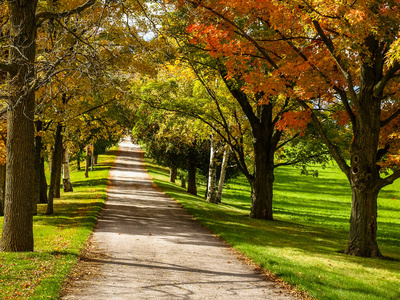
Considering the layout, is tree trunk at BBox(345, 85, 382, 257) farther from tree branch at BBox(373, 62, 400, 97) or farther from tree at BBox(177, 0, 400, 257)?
tree branch at BBox(373, 62, 400, 97)

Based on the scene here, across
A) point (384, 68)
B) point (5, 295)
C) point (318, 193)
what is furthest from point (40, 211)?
point (318, 193)

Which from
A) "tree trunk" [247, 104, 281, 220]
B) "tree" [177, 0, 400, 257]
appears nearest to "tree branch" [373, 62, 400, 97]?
"tree" [177, 0, 400, 257]

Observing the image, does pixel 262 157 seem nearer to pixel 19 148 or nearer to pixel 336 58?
pixel 336 58

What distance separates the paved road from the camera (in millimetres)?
6871

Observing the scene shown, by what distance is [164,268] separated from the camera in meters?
8.51

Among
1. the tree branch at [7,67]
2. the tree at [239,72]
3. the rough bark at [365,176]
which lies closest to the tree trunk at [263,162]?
the tree at [239,72]

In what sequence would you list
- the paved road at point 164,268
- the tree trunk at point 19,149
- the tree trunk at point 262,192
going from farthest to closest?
1. the tree trunk at point 262,192
2. the tree trunk at point 19,149
3. the paved road at point 164,268

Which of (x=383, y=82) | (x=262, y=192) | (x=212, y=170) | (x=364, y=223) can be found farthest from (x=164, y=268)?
(x=212, y=170)

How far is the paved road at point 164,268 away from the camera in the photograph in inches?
271

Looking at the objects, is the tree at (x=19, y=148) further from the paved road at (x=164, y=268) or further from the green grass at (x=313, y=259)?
the green grass at (x=313, y=259)

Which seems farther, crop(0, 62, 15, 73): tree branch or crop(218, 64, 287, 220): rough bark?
crop(218, 64, 287, 220): rough bark

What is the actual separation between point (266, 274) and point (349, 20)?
20.3 ft

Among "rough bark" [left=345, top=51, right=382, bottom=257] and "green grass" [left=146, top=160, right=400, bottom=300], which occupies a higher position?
"rough bark" [left=345, top=51, right=382, bottom=257]

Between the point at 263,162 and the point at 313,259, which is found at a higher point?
the point at 263,162
